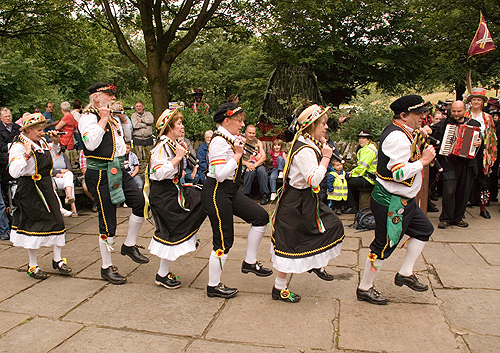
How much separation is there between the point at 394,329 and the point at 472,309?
89 cm

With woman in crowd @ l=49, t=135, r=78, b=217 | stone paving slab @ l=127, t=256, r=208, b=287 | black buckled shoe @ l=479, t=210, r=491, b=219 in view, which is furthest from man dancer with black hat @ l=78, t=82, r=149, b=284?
black buckled shoe @ l=479, t=210, r=491, b=219

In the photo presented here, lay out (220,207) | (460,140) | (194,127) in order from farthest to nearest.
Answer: (194,127) → (460,140) → (220,207)

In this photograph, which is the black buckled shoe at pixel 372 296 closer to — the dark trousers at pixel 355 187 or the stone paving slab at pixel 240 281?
the stone paving slab at pixel 240 281

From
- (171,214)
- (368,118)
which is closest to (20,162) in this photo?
(171,214)

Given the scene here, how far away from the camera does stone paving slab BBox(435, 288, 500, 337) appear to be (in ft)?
12.0

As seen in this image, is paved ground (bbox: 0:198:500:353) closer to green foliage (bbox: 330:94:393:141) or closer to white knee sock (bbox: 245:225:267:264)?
white knee sock (bbox: 245:225:267:264)

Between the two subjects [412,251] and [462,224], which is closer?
[412,251]

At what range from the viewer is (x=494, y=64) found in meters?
15.9

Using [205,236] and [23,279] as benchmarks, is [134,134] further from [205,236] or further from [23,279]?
[23,279]

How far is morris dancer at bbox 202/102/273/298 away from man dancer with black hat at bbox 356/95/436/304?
111 centimetres

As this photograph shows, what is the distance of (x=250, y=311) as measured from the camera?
4039 millimetres

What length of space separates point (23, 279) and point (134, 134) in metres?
5.99

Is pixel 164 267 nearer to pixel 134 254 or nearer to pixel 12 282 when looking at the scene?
pixel 134 254

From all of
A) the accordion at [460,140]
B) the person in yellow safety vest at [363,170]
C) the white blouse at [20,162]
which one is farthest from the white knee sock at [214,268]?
the accordion at [460,140]
